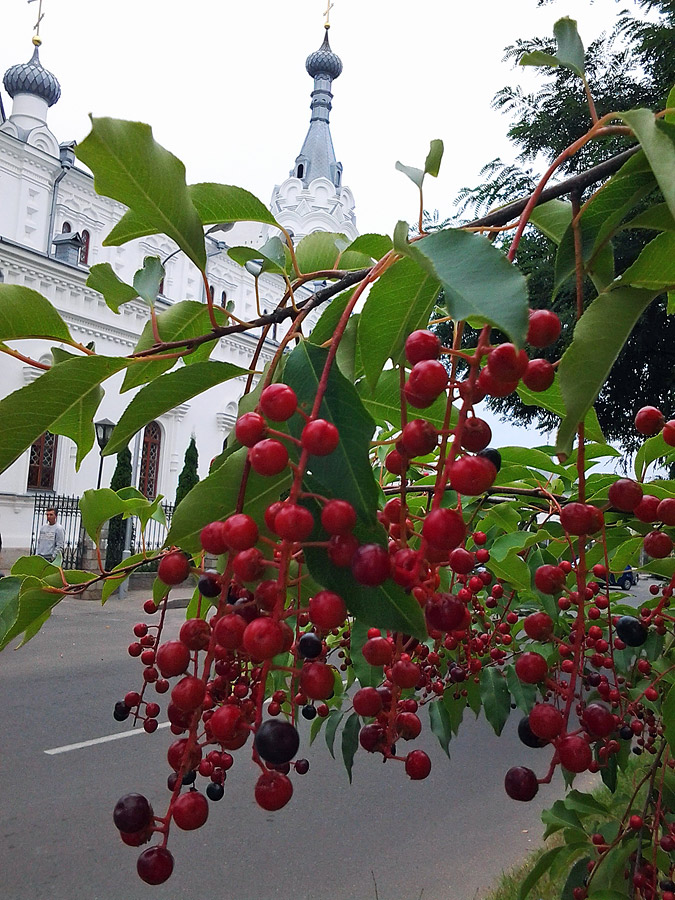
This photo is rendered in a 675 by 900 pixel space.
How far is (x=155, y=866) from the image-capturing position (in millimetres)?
426

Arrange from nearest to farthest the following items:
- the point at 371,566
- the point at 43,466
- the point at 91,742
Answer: the point at 371,566, the point at 91,742, the point at 43,466

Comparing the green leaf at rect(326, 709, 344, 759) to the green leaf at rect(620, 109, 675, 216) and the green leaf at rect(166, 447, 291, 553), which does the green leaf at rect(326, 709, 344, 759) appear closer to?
the green leaf at rect(166, 447, 291, 553)

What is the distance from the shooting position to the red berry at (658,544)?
620 mm

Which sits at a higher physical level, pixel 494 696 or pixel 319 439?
pixel 319 439

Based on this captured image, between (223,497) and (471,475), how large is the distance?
17cm

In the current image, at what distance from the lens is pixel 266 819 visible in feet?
13.0

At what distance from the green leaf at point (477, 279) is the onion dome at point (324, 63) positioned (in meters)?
26.7

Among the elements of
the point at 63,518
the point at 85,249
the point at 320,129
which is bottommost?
the point at 63,518

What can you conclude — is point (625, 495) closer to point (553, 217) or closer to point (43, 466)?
point (553, 217)

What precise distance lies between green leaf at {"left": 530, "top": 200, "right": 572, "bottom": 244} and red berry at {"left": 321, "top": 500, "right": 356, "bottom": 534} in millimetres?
422

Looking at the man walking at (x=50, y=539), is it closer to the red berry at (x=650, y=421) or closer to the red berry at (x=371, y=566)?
the red berry at (x=650, y=421)

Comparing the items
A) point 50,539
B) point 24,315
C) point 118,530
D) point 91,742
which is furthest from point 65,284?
point 24,315

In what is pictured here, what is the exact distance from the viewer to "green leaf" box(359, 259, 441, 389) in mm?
522

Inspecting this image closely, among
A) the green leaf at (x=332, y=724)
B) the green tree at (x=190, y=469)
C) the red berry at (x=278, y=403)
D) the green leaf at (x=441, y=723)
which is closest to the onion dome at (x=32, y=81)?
the green tree at (x=190, y=469)
